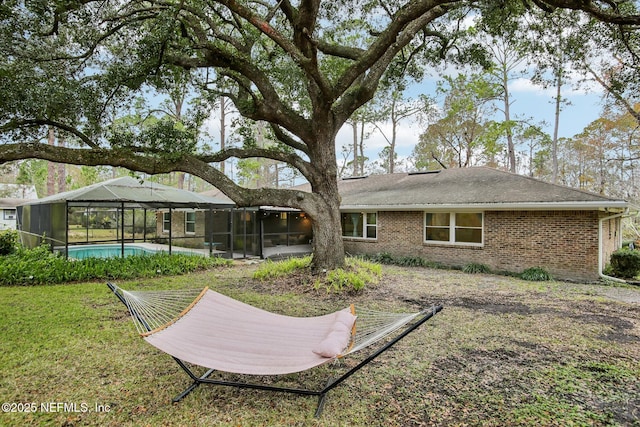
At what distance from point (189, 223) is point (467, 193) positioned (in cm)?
1355

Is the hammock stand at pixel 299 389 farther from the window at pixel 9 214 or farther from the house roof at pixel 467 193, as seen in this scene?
the window at pixel 9 214

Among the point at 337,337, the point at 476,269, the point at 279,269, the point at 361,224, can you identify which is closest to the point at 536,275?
the point at 476,269

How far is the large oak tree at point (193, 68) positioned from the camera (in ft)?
20.7

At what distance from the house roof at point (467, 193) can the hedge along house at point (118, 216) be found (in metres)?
5.92

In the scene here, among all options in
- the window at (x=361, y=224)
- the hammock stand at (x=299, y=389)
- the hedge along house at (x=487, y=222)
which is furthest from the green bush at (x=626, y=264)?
the hammock stand at (x=299, y=389)

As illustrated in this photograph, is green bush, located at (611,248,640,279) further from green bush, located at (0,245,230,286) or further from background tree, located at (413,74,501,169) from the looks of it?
green bush, located at (0,245,230,286)

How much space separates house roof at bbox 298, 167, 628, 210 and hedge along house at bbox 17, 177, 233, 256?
19.4 ft

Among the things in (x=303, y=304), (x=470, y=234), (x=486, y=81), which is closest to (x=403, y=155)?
(x=486, y=81)

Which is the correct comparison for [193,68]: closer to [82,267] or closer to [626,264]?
[82,267]

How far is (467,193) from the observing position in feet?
36.6

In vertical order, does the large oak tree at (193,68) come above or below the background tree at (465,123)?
below

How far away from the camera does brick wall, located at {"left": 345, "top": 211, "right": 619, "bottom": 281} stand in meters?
8.97

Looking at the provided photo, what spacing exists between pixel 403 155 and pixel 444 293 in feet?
83.5

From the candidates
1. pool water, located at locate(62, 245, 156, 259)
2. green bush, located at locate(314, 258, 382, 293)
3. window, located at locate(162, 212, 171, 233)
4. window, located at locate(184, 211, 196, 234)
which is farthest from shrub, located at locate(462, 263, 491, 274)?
window, located at locate(162, 212, 171, 233)
